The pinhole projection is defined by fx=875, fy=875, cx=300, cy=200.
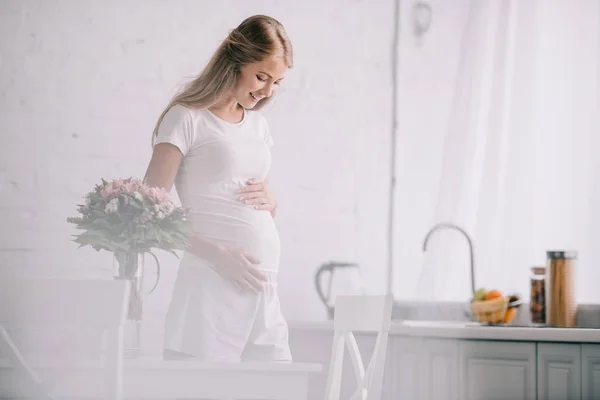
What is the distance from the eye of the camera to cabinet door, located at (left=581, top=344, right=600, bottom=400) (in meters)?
2.21

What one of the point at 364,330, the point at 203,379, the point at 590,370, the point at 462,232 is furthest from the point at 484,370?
the point at 203,379

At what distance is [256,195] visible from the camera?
2.04 meters

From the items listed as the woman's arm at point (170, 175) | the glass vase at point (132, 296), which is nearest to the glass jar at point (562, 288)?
the woman's arm at point (170, 175)

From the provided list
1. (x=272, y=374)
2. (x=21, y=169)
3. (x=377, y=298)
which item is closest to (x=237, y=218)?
(x=377, y=298)

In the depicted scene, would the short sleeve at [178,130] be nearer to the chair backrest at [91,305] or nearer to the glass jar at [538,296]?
the chair backrest at [91,305]

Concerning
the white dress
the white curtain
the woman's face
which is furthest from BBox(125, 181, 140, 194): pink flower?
the white curtain

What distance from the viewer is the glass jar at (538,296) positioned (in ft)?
8.79

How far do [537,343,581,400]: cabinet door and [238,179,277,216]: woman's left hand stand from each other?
2.75 feet

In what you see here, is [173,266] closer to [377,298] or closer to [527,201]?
[377,298]

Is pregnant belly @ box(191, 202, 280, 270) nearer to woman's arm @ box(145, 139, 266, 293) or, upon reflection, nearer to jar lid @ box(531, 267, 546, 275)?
woman's arm @ box(145, 139, 266, 293)

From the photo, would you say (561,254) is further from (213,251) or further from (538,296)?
(213,251)

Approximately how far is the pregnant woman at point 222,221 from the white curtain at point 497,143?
1.31 meters

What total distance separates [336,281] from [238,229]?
1.22 m

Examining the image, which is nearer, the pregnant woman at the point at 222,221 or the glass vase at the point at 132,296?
the glass vase at the point at 132,296
